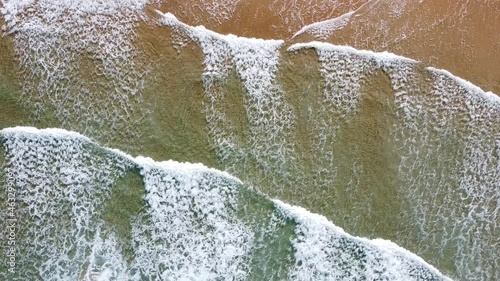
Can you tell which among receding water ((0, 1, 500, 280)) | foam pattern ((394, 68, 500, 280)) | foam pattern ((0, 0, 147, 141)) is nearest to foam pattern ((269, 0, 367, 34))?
receding water ((0, 1, 500, 280))

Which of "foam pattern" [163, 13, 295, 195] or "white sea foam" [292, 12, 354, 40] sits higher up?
"white sea foam" [292, 12, 354, 40]

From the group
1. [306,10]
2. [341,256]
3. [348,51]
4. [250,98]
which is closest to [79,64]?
Answer: [250,98]

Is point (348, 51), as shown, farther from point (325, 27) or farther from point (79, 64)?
point (79, 64)

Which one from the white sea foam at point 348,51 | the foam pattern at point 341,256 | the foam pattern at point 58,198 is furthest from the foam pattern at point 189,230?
the white sea foam at point 348,51

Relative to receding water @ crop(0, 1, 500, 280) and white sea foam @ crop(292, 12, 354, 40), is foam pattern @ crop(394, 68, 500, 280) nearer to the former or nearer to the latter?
receding water @ crop(0, 1, 500, 280)

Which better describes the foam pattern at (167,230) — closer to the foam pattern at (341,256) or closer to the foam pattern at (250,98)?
the foam pattern at (341,256)

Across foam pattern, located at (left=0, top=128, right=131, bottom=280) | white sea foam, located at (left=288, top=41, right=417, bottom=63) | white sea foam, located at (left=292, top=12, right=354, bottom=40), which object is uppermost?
white sea foam, located at (left=292, top=12, right=354, bottom=40)
